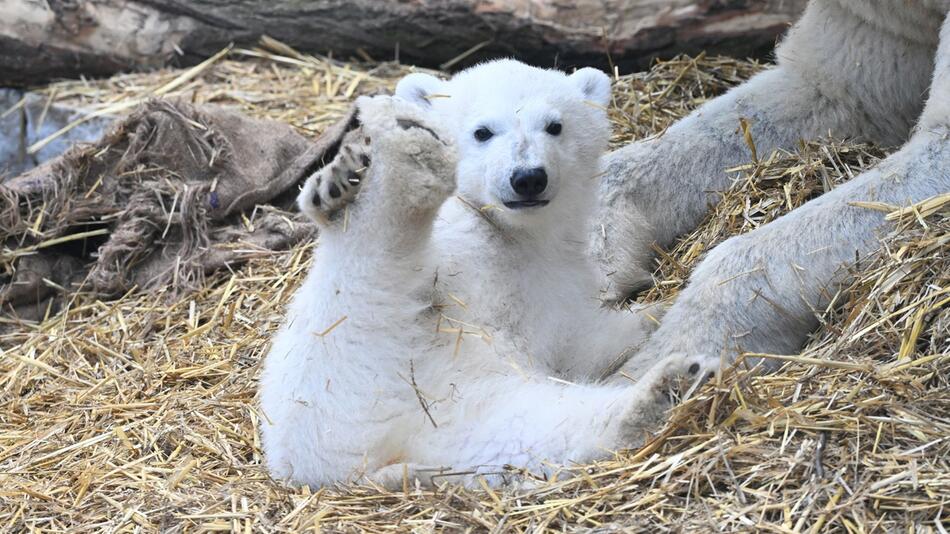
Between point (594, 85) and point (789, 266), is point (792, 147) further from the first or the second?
point (789, 266)

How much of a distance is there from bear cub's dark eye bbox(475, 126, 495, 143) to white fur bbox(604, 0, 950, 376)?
0.71 meters

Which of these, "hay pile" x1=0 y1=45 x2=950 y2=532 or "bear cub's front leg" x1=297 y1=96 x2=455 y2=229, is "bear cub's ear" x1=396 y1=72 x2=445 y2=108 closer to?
"bear cub's front leg" x1=297 y1=96 x2=455 y2=229

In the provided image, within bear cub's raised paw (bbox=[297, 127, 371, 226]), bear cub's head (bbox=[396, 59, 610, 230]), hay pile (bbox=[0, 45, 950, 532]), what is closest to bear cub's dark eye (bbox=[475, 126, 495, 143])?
bear cub's head (bbox=[396, 59, 610, 230])

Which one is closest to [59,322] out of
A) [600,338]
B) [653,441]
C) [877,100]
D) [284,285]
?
[284,285]

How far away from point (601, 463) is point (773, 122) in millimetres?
2003

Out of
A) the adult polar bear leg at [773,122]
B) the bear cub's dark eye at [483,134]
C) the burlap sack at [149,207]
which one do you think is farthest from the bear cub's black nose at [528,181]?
the burlap sack at [149,207]

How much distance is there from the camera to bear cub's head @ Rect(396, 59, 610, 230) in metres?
3.31

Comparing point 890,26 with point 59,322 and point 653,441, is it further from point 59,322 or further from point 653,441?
point 59,322

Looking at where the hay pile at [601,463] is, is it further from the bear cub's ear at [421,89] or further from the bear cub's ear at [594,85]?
the bear cub's ear at [421,89]

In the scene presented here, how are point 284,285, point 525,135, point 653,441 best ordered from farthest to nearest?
point 284,285 < point 525,135 < point 653,441

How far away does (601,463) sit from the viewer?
106 inches

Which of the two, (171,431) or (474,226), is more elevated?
(474,226)

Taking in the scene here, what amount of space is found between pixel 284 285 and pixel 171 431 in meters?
1.09

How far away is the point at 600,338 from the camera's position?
3.48 m
